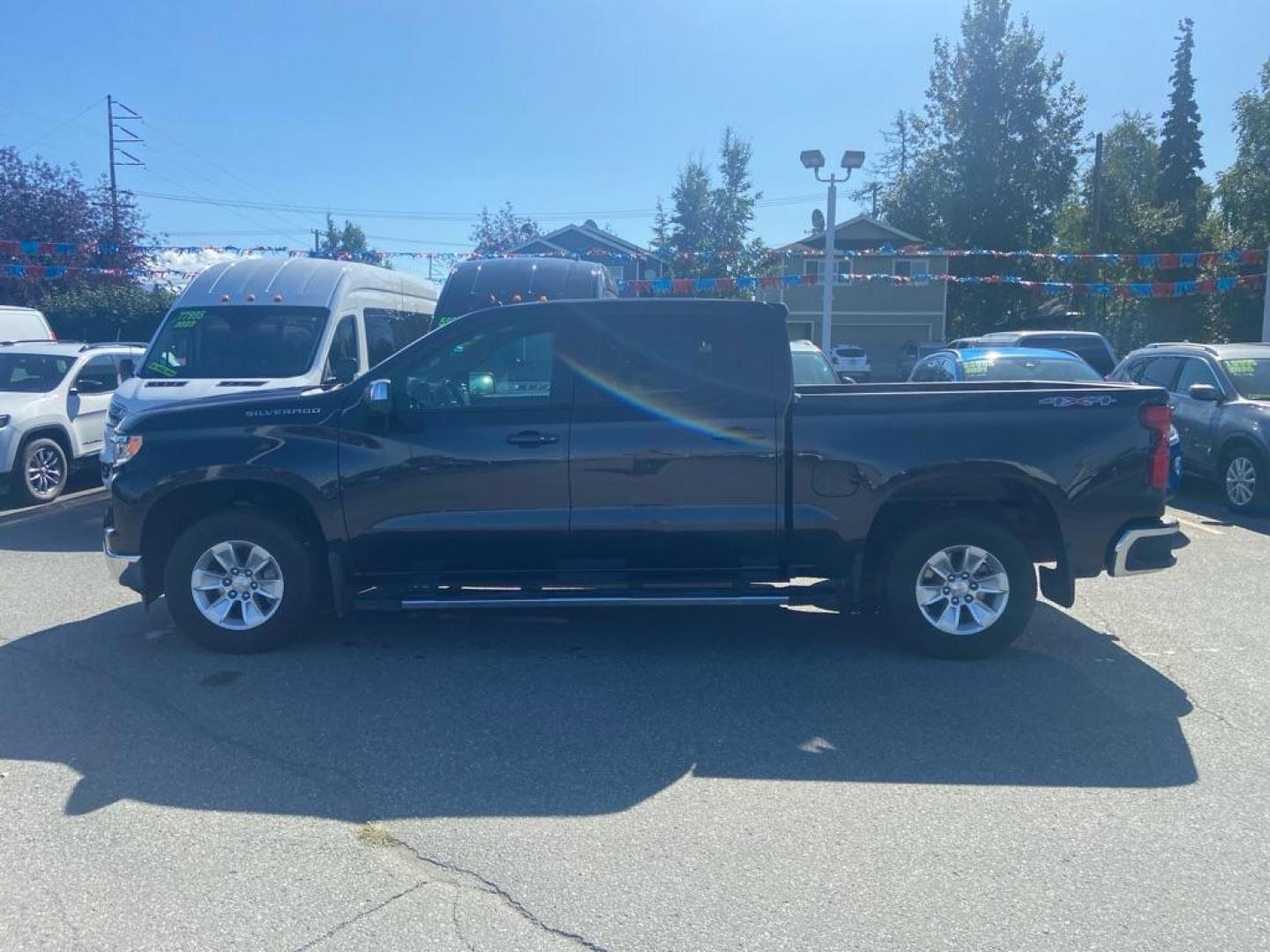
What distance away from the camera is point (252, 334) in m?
10.6

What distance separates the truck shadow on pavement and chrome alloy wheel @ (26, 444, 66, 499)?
5766 millimetres

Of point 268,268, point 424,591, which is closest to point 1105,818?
point 424,591

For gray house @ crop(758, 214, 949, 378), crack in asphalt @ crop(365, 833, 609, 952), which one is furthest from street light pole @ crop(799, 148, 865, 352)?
gray house @ crop(758, 214, 949, 378)

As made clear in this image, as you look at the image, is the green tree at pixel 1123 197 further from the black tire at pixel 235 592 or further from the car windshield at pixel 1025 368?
the black tire at pixel 235 592

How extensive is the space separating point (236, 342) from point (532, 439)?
5490mm

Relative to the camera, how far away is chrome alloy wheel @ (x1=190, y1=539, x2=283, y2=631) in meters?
6.36

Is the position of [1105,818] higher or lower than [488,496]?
lower

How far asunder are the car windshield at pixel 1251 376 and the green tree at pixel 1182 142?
39821 millimetres

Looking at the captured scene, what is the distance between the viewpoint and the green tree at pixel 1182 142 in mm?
48375

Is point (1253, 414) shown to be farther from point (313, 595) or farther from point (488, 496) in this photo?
point (313, 595)

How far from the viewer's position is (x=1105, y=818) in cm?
431

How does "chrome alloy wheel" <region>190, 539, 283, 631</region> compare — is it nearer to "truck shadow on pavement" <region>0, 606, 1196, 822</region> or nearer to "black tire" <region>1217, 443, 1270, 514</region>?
"truck shadow on pavement" <region>0, 606, 1196, 822</region>

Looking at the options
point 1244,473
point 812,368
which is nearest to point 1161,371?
point 1244,473

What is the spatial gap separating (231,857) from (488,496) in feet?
8.68
